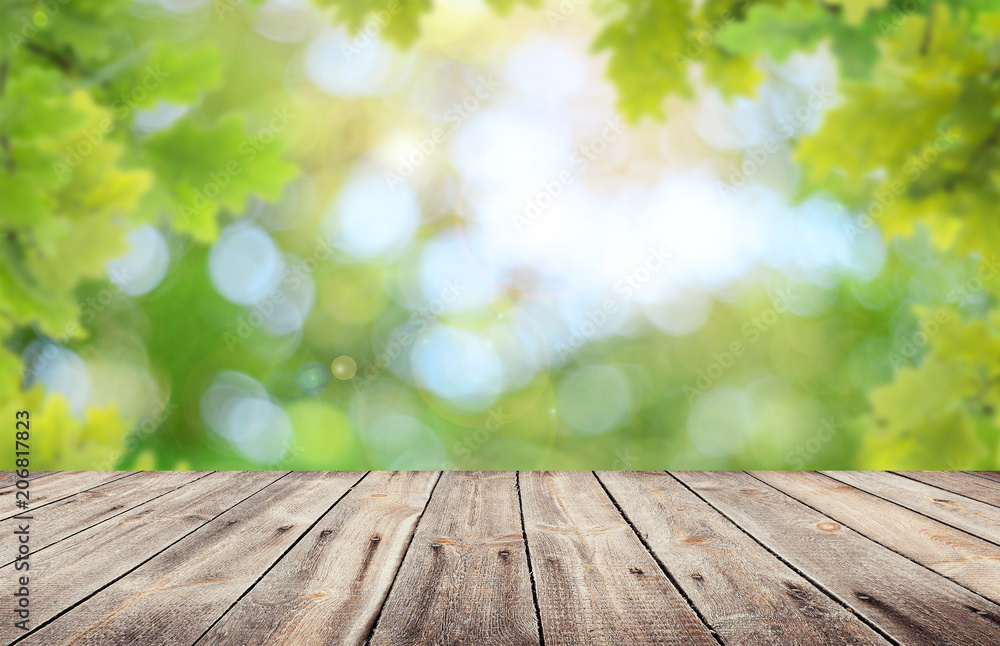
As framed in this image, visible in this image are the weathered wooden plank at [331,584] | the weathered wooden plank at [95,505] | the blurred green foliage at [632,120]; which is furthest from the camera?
the blurred green foliage at [632,120]

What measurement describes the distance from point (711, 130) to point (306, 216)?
3.50 ft

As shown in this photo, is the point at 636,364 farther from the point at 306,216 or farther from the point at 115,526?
the point at 115,526

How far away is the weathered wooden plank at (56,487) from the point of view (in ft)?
4.32

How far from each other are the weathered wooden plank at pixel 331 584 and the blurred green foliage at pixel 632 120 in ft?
1.85

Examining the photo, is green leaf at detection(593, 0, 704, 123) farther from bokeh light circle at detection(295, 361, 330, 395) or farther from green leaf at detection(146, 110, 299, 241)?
bokeh light circle at detection(295, 361, 330, 395)

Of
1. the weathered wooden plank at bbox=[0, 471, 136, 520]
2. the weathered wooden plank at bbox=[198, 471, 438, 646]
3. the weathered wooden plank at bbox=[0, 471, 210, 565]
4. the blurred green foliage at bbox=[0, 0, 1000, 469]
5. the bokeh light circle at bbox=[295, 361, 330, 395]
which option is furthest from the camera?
the bokeh light circle at bbox=[295, 361, 330, 395]

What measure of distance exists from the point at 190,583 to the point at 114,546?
264 mm

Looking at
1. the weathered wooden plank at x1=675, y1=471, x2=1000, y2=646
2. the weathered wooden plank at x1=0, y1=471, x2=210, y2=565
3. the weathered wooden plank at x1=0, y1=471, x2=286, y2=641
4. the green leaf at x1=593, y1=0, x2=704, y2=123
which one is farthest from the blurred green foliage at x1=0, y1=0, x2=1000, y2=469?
the weathered wooden plank at x1=675, y1=471, x2=1000, y2=646

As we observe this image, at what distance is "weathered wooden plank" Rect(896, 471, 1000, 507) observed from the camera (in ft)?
4.63

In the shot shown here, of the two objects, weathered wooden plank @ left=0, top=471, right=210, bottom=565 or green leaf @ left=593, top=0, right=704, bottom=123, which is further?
green leaf @ left=593, top=0, right=704, bottom=123

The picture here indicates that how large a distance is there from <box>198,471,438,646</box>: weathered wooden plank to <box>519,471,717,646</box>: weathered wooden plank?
0.21 m

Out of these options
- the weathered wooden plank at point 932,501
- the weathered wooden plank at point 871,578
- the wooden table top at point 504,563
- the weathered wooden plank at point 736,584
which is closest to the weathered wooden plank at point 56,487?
the wooden table top at point 504,563

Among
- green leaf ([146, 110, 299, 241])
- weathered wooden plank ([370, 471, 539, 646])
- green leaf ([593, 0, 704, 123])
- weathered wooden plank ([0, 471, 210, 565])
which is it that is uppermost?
green leaf ([593, 0, 704, 123])

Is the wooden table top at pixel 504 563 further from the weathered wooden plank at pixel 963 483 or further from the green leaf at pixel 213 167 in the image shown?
the green leaf at pixel 213 167
